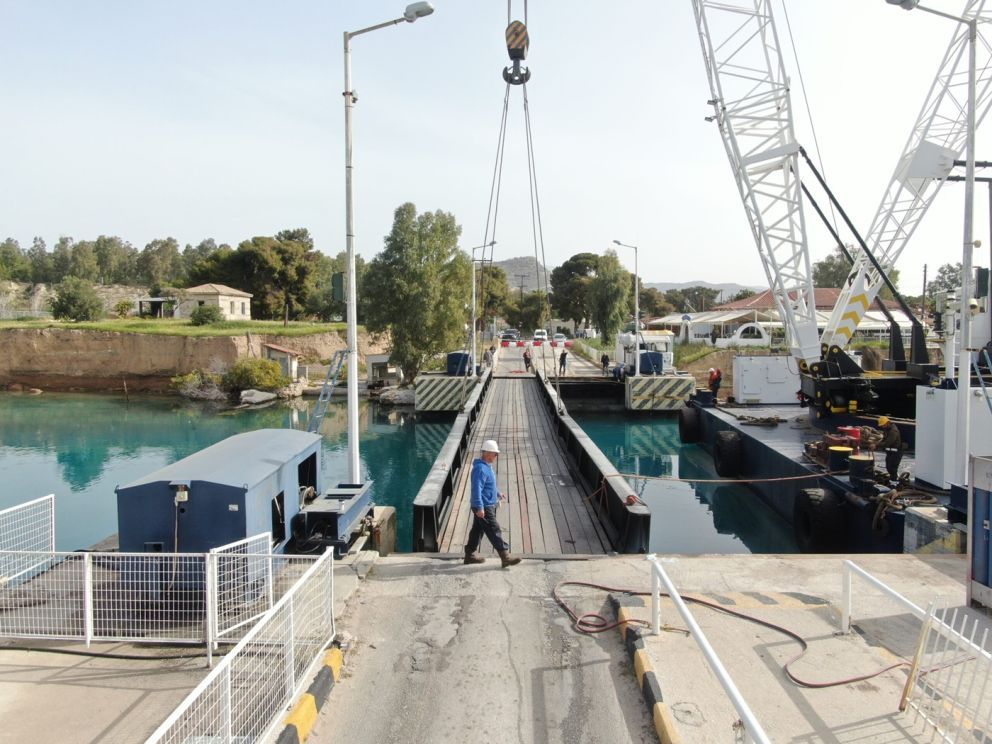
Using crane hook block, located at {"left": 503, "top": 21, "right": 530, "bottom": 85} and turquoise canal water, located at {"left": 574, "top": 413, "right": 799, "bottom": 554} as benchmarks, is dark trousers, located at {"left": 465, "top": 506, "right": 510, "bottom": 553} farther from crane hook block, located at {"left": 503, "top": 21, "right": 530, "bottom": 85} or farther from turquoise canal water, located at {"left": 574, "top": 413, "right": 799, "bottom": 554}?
crane hook block, located at {"left": 503, "top": 21, "right": 530, "bottom": 85}

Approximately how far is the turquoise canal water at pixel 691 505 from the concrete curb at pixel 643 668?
16.6ft

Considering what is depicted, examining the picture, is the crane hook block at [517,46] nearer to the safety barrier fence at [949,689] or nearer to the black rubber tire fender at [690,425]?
the safety barrier fence at [949,689]

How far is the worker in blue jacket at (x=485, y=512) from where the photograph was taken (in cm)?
726

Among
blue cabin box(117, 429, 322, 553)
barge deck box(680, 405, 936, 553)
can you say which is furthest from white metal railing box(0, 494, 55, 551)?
barge deck box(680, 405, 936, 553)

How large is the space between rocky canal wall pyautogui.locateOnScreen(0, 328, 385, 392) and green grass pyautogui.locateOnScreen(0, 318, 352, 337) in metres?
0.36

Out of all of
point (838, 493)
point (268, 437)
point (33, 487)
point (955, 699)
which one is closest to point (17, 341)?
point (33, 487)

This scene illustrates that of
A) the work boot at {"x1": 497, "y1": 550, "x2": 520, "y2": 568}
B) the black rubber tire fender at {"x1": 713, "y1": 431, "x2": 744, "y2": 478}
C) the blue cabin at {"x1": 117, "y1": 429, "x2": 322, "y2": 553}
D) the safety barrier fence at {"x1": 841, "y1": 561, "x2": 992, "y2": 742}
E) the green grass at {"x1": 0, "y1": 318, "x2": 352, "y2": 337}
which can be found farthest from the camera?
the green grass at {"x1": 0, "y1": 318, "x2": 352, "y2": 337}

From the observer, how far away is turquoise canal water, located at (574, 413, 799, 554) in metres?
15.3

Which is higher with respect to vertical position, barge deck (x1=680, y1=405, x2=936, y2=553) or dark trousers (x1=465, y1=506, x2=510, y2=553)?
dark trousers (x1=465, y1=506, x2=510, y2=553)

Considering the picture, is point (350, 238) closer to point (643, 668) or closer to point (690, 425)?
point (643, 668)

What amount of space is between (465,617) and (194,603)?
7.92 ft

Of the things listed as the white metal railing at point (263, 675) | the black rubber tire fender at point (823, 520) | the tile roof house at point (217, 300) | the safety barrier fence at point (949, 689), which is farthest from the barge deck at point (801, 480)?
the tile roof house at point (217, 300)

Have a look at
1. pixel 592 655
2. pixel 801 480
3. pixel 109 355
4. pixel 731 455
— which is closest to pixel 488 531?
pixel 592 655

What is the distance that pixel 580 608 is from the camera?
251 inches
